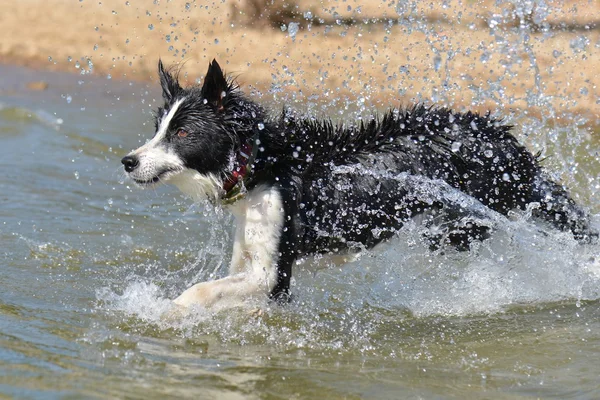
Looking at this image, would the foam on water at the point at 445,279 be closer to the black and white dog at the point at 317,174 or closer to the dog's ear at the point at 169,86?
the black and white dog at the point at 317,174

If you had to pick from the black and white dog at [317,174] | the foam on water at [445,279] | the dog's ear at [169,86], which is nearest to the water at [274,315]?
the foam on water at [445,279]

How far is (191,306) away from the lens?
4586 mm

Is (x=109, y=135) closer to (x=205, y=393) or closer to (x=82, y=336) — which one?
(x=82, y=336)

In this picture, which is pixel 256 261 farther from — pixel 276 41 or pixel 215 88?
pixel 276 41

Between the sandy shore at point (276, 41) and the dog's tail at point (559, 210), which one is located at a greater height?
the sandy shore at point (276, 41)

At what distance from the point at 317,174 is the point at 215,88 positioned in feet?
2.51

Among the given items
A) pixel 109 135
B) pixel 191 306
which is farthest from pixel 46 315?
pixel 109 135

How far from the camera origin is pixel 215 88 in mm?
4551

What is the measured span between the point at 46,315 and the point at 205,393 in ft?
4.58

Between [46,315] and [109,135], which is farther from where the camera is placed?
[109,135]

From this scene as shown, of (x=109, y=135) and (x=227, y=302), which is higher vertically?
(x=109, y=135)

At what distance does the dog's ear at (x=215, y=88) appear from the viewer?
4.51 metres

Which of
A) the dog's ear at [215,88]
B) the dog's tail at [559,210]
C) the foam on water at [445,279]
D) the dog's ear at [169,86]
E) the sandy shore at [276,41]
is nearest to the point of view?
the dog's ear at [215,88]

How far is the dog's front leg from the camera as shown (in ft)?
15.1
